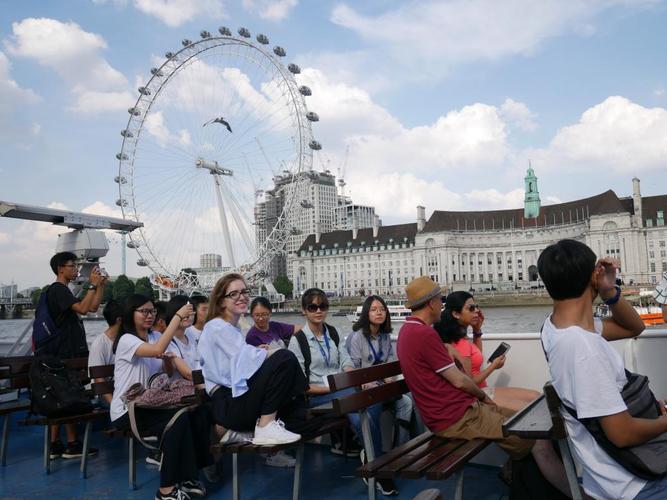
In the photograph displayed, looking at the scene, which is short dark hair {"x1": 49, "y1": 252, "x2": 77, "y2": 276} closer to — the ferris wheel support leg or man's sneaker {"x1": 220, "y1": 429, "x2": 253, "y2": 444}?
man's sneaker {"x1": 220, "y1": 429, "x2": 253, "y2": 444}

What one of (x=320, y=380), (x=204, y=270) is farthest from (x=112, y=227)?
(x=204, y=270)

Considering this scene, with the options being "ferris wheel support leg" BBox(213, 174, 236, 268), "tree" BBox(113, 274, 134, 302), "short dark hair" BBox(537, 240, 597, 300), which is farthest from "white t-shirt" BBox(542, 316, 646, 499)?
"tree" BBox(113, 274, 134, 302)

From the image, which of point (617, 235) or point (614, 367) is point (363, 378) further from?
point (617, 235)

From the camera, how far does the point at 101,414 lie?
5.09 m

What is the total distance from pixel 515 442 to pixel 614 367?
4.41 feet

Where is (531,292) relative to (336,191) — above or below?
below

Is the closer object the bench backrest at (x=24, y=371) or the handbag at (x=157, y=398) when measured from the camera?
the handbag at (x=157, y=398)

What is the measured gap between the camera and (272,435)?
3670 millimetres

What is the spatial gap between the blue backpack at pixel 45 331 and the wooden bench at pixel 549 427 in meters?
4.54

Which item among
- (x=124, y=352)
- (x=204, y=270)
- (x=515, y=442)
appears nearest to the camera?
(x=515, y=442)

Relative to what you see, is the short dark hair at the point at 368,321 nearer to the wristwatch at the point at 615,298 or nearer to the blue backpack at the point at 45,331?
the wristwatch at the point at 615,298

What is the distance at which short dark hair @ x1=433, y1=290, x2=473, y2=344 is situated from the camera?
16.4 ft

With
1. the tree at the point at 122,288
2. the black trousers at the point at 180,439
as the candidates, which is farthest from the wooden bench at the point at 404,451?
the tree at the point at 122,288

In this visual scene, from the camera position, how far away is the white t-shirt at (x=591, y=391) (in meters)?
2.22
